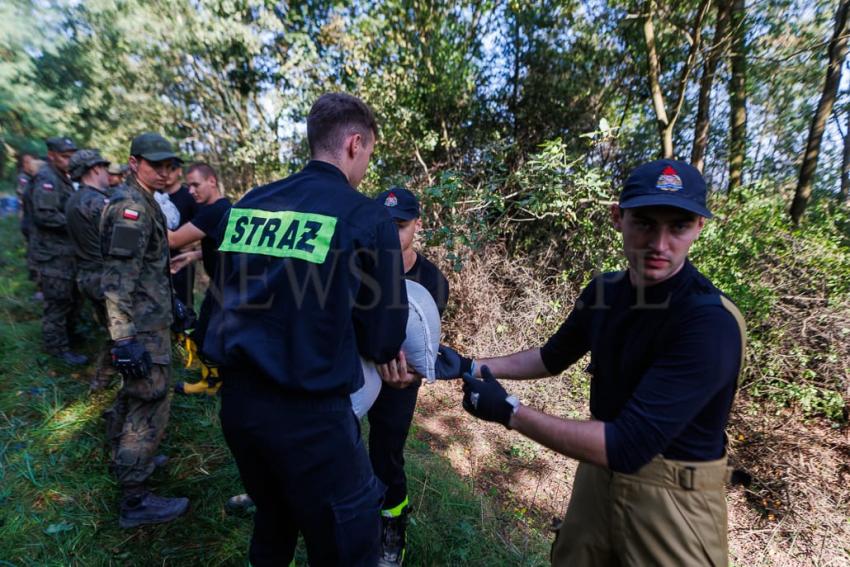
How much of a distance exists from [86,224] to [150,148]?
6.46 feet

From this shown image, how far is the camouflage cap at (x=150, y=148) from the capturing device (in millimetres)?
2729

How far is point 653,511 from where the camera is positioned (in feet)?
4.57

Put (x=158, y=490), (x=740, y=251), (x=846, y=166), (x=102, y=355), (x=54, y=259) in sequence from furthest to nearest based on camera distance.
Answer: (x=846, y=166) → (x=54, y=259) → (x=740, y=251) → (x=102, y=355) → (x=158, y=490)

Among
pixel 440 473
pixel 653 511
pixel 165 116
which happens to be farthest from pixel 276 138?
pixel 653 511

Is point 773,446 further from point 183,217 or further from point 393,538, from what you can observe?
point 183,217

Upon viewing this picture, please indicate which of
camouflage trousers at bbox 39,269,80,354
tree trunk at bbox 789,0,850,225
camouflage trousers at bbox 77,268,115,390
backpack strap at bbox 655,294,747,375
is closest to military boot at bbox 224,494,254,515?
camouflage trousers at bbox 77,268,115,390

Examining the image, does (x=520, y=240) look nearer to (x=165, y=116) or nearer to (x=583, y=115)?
(x=583, y=115)

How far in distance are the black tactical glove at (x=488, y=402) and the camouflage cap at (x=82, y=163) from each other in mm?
5020

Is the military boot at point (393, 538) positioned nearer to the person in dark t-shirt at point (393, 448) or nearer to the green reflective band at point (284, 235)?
the person in dark t-shirt at point (393, 448)

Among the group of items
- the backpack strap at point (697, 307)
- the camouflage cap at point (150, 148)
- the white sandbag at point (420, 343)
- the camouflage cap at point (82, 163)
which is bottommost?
the white sandbag at point (420, 343)

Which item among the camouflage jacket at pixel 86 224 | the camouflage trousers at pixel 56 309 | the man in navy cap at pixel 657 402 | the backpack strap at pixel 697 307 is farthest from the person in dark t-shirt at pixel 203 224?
the backpack strap at pixel 697 307

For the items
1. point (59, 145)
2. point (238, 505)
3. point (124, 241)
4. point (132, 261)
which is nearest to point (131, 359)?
point (132, 261)

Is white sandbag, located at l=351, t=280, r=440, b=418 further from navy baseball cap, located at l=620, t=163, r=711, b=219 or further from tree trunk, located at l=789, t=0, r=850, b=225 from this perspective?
tree trunk, located at l=789, t=0, r=850, b=225

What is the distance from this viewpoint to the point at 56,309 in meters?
4.47
